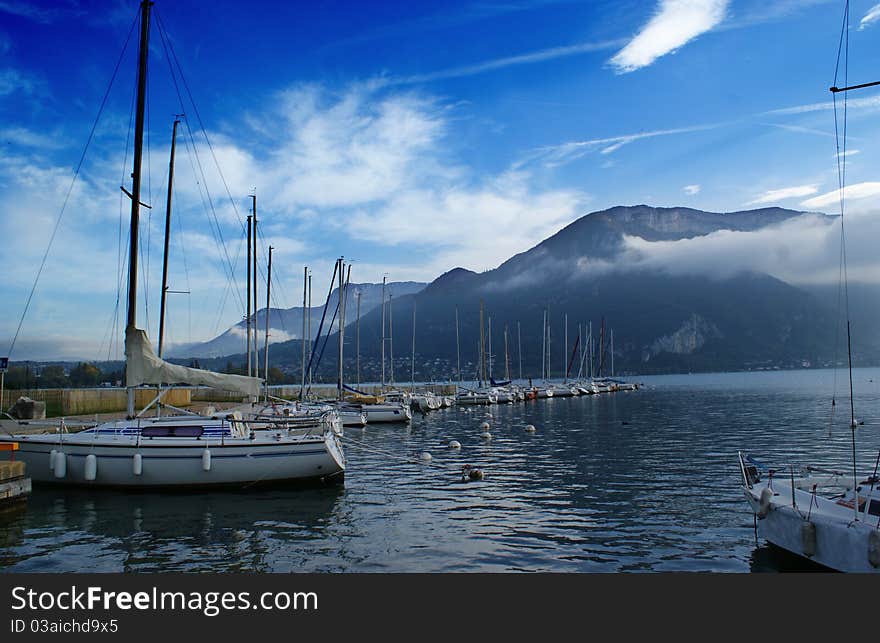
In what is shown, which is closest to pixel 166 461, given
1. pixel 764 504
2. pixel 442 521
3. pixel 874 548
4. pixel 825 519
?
pixel 442 521

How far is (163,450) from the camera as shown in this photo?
2136cm

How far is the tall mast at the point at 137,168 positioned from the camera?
→ 912 inches

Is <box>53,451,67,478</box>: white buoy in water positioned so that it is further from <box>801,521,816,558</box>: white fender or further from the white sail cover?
<box>801,521,816,558</box>: white fender

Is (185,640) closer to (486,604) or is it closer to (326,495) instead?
(486,604)

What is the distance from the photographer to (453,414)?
6725cm

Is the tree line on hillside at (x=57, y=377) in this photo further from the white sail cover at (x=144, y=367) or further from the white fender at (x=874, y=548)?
the white fender at (x=874, y=548)

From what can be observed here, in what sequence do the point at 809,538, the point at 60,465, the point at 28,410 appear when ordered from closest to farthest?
the point at 809,538 < the point at 60,465 < the point at 28,410

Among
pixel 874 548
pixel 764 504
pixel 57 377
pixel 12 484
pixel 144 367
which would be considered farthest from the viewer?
pixel 57 377

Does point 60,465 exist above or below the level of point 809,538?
above

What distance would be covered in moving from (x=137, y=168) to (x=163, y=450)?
1043 cm

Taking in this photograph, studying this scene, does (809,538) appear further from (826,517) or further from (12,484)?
(12,484)

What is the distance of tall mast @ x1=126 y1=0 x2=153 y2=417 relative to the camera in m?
23.2

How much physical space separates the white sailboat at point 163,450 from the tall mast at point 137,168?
0.04 meters


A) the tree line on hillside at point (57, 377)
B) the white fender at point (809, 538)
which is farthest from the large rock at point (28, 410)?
the white fender at point (809, 538)
